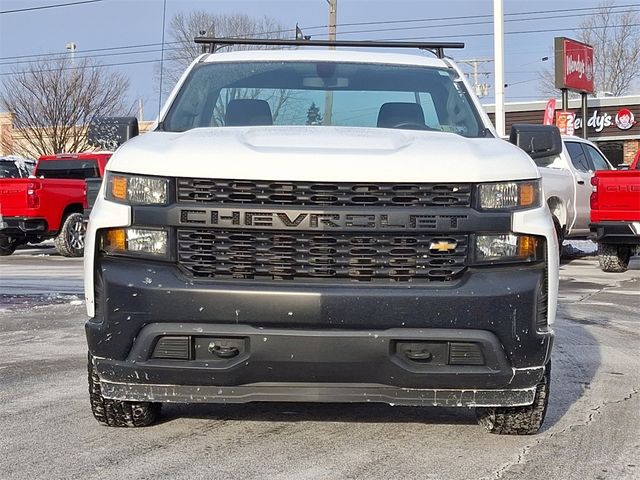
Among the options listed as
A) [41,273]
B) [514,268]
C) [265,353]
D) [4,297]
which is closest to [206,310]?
[265,353]

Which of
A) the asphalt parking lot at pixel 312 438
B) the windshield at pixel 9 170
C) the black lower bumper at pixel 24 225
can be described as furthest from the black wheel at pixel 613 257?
the windshield at pixel 9 170

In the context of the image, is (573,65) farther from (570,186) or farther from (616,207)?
(616,207)

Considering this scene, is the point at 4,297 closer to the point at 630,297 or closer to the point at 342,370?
the point at 630,297

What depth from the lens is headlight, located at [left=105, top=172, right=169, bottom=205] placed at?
158 inches

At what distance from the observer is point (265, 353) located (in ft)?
12.7

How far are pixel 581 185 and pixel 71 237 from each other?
854 cm

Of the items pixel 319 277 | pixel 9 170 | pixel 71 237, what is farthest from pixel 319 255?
pixel 9 170

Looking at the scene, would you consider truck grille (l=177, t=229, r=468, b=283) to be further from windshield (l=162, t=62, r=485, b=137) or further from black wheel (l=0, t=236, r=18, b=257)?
black wheel (l=0, t=236, r=18, b=257)

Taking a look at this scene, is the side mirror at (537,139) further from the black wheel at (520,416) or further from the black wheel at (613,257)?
the black wheel at (613,257)

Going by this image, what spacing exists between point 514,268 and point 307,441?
1.26 meters

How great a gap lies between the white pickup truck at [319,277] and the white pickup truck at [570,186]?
10.1 metres

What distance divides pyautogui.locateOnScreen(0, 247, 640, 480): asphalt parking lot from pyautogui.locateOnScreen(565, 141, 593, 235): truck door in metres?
8.54

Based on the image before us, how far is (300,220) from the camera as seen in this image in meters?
3.93

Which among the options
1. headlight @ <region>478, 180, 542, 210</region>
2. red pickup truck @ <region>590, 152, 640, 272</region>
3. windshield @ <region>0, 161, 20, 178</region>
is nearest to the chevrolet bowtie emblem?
headlight @ <region>478, 180, 542, 210</region>
